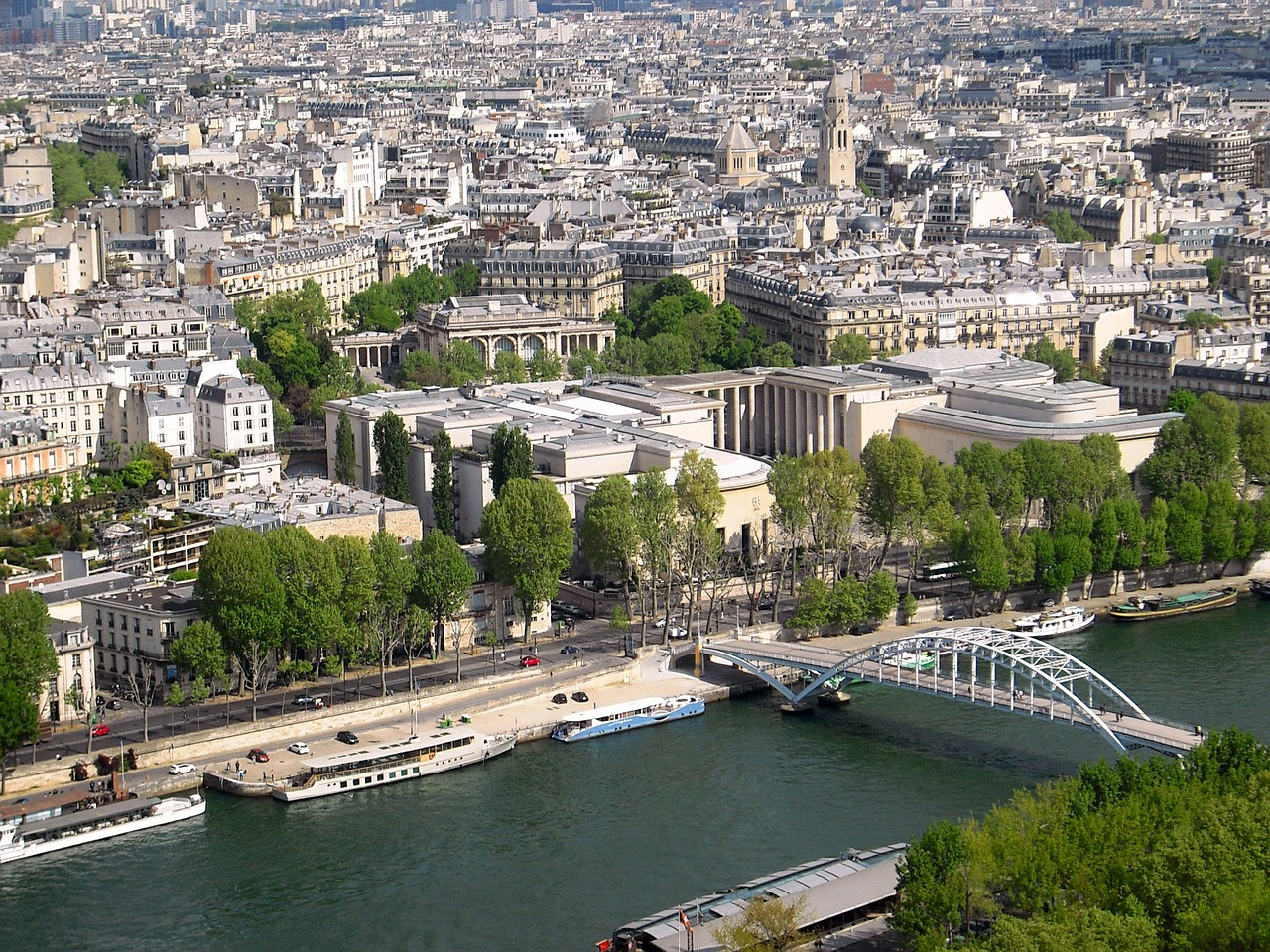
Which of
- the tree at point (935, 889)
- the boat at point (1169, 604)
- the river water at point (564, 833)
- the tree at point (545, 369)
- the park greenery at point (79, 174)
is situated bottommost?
the boat at point (1169, 604)

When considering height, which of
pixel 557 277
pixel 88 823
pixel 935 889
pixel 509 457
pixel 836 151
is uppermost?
pixel 836 151

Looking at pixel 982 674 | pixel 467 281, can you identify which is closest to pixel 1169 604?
pixel 982 674

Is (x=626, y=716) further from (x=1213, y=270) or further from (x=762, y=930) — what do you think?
(x=1213, y=270)

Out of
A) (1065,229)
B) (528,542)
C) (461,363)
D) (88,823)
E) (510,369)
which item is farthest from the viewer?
(1065,229)

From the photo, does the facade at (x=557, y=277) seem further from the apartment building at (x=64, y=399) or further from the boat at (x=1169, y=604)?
the boat at (x=1169, y=604)

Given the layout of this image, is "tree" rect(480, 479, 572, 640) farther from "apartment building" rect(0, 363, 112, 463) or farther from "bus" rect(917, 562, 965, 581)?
"apartment building" rect(0, 363, 112, 463)

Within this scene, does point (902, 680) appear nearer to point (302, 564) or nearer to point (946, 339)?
point (302, 564)

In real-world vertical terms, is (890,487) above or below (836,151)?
below

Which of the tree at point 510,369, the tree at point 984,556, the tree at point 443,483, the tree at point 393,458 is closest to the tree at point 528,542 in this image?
the tree at point 443,483
